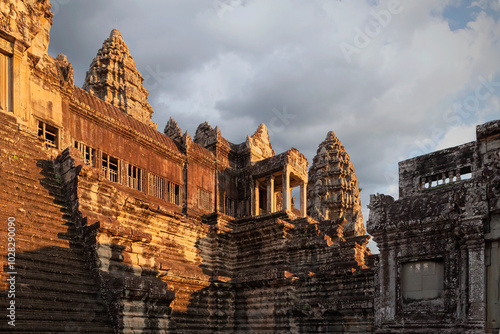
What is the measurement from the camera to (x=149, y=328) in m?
14.1

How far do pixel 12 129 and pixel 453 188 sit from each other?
1283 cm

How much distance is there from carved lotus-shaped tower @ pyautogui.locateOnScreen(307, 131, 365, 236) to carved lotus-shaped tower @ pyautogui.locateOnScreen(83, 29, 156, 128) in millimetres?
16223

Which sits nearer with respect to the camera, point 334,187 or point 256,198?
point 256,198

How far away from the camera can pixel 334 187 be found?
43.1m

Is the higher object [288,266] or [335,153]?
[335,153]

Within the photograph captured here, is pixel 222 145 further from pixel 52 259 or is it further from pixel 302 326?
pixel 52 259

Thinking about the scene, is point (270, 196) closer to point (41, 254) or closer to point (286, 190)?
point (286, 190)

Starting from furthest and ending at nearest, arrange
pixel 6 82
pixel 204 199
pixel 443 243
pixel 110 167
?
pixel 204 199
pixel 110 167
pixel 6 82
pixel 443 243

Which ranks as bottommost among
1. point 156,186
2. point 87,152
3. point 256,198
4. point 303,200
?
point 303,200

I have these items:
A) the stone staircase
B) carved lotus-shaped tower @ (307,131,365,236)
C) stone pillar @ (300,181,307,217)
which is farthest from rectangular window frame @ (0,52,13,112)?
carved lotus-shaped tower @ (307,131,365,236)

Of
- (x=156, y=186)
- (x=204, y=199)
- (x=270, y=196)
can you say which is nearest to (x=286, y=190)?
(x=270, y=196)

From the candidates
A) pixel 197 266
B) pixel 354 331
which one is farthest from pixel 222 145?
pixel 354 331

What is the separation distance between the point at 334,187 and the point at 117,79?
21.0 metres

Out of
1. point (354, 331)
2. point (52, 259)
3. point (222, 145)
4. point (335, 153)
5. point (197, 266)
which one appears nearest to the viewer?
point (52, 259)
